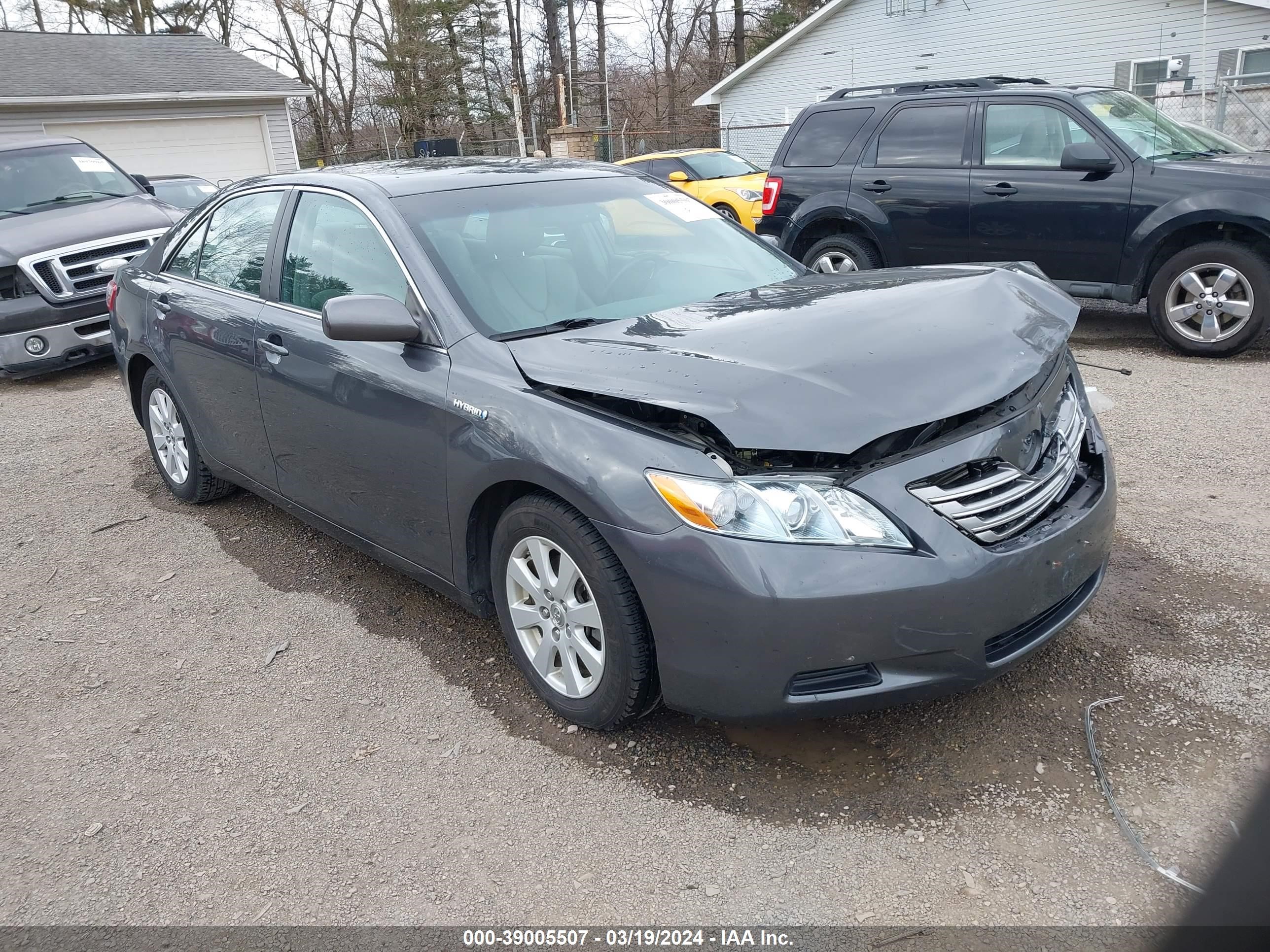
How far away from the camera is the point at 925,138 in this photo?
8344 mm

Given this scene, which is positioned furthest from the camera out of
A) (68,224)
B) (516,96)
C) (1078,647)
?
(516,96)

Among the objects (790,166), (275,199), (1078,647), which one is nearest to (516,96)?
(790,166)

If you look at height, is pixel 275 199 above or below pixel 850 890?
above

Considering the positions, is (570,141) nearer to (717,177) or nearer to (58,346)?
(717,177)

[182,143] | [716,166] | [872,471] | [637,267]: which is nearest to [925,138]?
[637,267]

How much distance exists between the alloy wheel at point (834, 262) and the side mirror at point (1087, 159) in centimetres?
190

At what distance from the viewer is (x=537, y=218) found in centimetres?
381

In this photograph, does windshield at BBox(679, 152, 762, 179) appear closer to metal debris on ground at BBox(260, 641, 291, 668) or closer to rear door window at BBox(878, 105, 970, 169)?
rear door window at BBox(878, 105, 970, 169)

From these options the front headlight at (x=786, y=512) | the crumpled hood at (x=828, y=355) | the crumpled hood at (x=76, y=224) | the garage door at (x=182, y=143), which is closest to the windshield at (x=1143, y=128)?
the crumpled hood at (x=828, y=355)

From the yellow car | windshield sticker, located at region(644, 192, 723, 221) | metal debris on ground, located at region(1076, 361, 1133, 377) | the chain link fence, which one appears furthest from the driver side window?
the chain link fence

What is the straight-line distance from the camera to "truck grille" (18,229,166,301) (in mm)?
8094

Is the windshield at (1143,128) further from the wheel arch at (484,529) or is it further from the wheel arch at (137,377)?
the wheel arch at (137,377)

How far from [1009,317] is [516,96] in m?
29.2

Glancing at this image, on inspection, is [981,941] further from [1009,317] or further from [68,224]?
[68,224]
